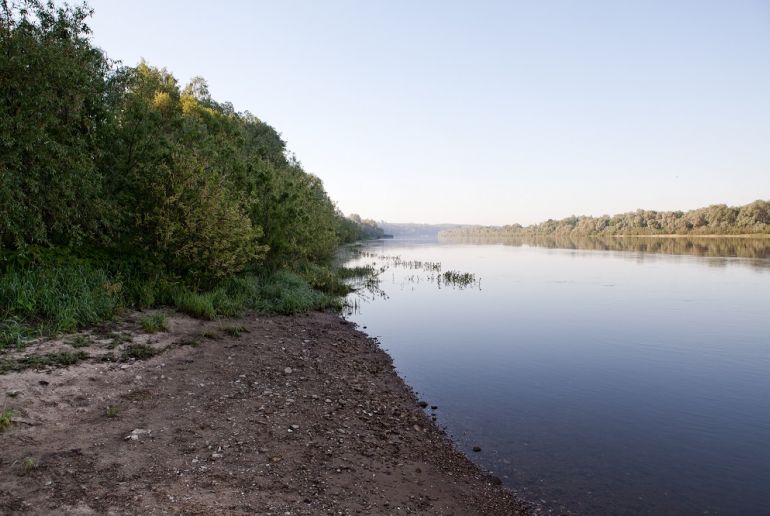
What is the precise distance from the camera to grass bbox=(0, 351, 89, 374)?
938 centimetres

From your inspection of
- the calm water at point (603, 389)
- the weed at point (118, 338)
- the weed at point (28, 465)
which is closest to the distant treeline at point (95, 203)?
the weed at point (118, 338)

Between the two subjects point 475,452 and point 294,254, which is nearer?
point 475,452

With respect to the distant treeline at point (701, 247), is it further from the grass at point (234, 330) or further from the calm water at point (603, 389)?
the grass at point (234, 330)

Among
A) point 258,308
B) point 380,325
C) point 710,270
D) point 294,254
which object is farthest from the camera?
point 710,270

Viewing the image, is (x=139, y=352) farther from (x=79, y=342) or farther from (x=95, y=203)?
(x=95, y=203)

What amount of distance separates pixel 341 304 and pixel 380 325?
373 cm

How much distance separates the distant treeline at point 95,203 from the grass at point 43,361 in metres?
1.20

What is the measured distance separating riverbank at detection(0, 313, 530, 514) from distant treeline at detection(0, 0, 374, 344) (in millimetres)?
2281

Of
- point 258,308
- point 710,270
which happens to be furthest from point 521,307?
point 710,270

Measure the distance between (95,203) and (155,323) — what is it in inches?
196

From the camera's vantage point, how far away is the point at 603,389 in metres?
14.4

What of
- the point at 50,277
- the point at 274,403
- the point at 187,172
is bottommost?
the point at 274,403

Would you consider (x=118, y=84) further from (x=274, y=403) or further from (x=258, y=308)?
(x=274, y=403)

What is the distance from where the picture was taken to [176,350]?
1259 cm
